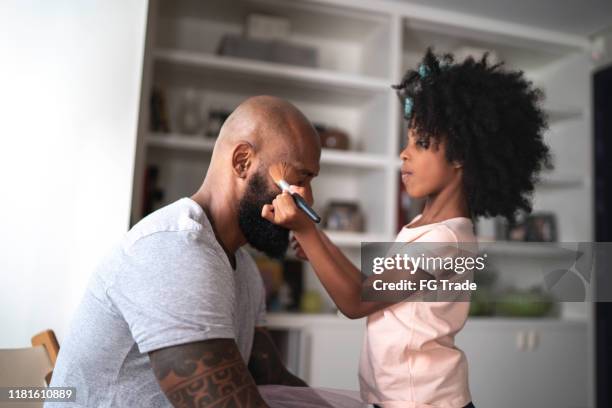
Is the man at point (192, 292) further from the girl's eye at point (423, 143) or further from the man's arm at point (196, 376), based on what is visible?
the girl's eye at point (423, 143)

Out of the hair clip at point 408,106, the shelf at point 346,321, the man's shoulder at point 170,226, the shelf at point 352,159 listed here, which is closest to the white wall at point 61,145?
the man's shoulder at point 170,226

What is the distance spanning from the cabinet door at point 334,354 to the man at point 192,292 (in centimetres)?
106

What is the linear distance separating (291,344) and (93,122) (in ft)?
3.96

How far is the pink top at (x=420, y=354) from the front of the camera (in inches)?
33.4

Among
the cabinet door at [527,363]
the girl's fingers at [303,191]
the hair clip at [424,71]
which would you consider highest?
the hair clip at [424,71]

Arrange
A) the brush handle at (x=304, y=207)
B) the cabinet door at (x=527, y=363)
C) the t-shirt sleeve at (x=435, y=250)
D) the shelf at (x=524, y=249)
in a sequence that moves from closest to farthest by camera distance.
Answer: the brush handle at (x=304, y=207)
the t-shirt sleeve at (x=435, y=250)
the cabinet door at (x=527, y=363)
the shelf at (x=524, y=249)

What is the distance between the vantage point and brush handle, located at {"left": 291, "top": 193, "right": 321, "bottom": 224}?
0.77m

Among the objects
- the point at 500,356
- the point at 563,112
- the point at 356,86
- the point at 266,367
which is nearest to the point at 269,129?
the point at 266,367

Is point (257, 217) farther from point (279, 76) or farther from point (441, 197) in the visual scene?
point (279, 76)

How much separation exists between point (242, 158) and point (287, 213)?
15cm

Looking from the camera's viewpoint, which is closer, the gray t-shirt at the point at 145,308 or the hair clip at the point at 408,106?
the gray t-shirt at the point at 145,308

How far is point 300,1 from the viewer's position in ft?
7.08

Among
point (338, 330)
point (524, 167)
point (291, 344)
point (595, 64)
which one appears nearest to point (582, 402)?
point (338, 330)

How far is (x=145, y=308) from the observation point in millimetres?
650
